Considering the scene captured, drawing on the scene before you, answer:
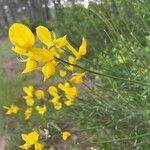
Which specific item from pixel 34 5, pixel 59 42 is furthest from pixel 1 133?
pixel 34 5

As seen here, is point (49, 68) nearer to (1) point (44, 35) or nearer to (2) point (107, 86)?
(1) point (44, 35)

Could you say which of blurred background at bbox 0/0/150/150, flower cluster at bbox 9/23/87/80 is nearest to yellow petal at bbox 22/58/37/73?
flower cluster at bbox 9/23/87/80

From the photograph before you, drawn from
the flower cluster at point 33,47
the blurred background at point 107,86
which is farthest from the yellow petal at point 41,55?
the blurred background at point 107,86

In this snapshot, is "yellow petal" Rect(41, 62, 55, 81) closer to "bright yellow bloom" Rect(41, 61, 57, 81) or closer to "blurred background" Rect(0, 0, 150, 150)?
"bright yellow bloom" Rect(41, 61, 57, 81)

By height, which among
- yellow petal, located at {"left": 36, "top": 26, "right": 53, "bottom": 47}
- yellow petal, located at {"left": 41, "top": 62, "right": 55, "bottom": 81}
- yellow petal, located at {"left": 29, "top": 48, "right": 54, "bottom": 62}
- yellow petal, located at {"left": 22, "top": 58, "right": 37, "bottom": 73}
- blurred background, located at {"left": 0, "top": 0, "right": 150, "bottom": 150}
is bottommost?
blurred background, located at {"left": 0, "top": 0, "right": 150, "bottom": 150}

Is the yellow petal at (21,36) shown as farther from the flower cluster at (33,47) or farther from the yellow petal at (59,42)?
the yellow petal at (59,42)

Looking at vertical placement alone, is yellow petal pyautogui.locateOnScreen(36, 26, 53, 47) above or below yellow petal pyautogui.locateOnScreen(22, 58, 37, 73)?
above

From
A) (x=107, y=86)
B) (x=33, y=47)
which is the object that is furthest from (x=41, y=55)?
(x=107, y=86)

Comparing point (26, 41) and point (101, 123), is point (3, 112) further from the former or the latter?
point (26, 41)
